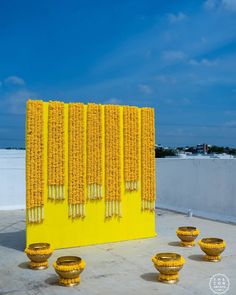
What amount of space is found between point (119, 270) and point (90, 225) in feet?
6.60

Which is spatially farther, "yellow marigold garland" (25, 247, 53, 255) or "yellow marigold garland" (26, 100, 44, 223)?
"yellow marigold garland" (26, 100, 44, 223)

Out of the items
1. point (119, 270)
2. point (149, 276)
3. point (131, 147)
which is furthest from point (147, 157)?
point (149, 276)

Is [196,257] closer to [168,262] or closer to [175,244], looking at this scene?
[175,244]

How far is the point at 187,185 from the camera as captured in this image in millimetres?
13281

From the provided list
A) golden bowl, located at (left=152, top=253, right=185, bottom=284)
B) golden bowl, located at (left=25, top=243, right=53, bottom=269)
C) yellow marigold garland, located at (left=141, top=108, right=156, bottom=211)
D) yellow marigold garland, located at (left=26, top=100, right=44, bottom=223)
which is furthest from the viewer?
yellow marigold garland, located at (left=141, top=108, right=156, bottom=211)

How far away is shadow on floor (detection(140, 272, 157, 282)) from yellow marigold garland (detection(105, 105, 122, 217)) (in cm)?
244

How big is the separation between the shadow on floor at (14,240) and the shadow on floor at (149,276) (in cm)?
293

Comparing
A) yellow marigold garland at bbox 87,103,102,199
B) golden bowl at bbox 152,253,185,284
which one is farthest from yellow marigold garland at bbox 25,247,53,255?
yellow marigold garland at bbox 87,103,102,199

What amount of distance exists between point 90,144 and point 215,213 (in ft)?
18.0

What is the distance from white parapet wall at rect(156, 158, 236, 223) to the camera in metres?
11.8

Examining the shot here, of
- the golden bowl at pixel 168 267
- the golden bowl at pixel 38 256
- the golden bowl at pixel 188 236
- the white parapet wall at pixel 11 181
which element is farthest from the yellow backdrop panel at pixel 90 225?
the white parapet wall at pixel 11 181

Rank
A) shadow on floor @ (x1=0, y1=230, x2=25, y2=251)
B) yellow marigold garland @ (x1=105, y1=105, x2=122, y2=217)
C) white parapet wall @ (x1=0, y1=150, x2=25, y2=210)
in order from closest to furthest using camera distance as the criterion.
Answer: shadow on floor @ (x1=0, y1=230, x2=25, y2=251), yellow marigold garland @ (x1=105, y1=105, x2=122, y2=217), white parapet wall @ (x1=0, y1=150, x2=25, y2=210)

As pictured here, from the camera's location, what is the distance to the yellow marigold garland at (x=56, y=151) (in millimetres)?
7949

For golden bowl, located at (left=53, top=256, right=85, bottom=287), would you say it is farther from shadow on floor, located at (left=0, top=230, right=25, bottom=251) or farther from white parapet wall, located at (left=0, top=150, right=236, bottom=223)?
white parapet wall, located at (left=0, top=150, right=236, bottom=223)
